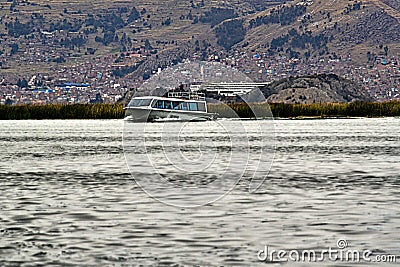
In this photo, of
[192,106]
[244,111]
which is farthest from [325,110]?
[192,106]

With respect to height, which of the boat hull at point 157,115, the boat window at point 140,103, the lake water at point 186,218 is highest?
the boat window at point 140,103

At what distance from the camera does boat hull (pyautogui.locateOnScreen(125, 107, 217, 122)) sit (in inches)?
4552

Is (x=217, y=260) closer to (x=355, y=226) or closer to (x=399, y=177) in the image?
(x=355, y=226)

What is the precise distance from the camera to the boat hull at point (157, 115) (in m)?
116

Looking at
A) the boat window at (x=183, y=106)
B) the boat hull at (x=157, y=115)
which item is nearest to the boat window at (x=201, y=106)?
the boat hull at (x=157, y=115)

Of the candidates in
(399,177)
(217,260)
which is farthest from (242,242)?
(399,177)

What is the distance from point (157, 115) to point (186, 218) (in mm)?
96128

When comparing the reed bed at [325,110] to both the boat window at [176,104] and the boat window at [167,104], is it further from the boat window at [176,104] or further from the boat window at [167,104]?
the boat window at [167,104]

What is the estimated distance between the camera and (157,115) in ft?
393

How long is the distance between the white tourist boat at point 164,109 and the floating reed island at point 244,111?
5.30ft

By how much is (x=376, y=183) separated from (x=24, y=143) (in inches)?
1398

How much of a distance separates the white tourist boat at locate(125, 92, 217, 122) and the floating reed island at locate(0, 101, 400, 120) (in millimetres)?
1616

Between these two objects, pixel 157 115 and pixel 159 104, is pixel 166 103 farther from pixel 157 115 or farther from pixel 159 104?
pixel 157 115

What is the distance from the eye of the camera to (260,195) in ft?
95.2
